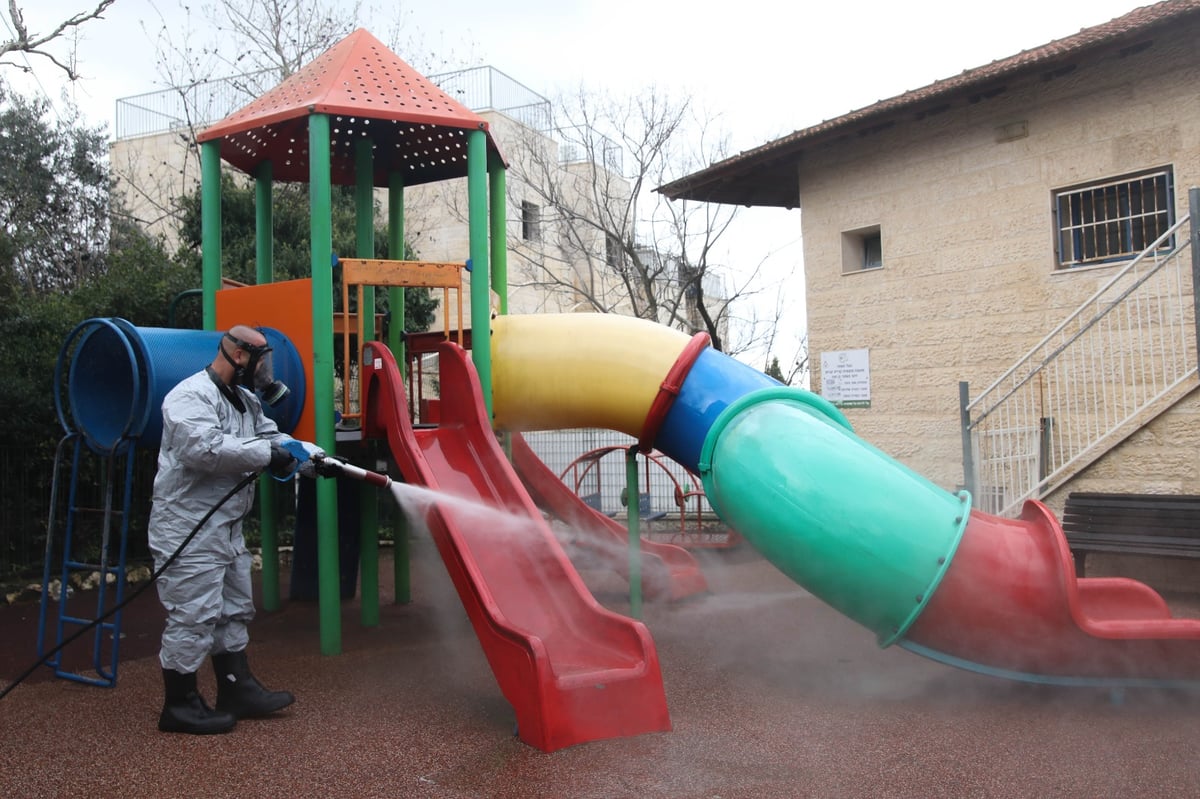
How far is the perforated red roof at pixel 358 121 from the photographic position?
20.9ft

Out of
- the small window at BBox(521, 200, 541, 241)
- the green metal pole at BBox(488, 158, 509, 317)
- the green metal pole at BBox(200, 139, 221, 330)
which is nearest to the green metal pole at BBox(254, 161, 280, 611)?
the green metal pole at BBox(200, 139, 221, 330)

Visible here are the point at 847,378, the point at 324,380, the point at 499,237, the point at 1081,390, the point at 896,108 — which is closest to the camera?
the point at 324,380

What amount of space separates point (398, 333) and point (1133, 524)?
19.6ft

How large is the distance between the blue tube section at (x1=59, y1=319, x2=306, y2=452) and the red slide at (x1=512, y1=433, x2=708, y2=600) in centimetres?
253

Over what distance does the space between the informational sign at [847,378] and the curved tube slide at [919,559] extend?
7256mm

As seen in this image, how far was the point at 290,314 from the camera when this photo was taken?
6.33 m

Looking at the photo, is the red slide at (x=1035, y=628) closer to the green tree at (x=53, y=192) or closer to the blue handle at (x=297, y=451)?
the blue handle at (x=297, y=451)

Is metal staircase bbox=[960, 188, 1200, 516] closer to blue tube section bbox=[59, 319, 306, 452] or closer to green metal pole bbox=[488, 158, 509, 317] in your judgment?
green metal pole bbox=[488, 158, 509, 317]

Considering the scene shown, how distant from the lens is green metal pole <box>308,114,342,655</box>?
6.12 meters

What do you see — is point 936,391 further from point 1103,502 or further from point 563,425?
point 563,425

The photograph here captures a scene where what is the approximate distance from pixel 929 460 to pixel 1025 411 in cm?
194

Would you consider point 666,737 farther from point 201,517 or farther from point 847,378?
point 847,378

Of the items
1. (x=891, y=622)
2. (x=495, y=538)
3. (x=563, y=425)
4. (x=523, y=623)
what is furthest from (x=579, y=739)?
(x=563, y=425)

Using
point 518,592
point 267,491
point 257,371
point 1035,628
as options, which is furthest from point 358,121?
point 1035,628
